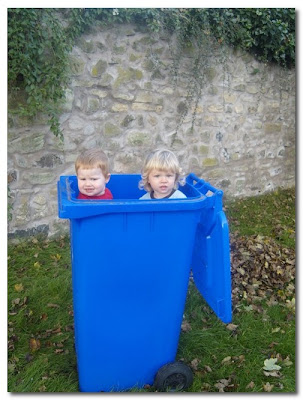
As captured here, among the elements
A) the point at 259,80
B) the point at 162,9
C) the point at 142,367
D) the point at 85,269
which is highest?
the point at 162,9

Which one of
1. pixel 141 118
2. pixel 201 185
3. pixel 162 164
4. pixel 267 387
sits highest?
pixel 141 118

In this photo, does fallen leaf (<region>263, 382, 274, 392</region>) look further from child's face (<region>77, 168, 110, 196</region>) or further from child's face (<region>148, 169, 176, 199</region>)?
child's face (<region>77, 168, 110, 196</region>)

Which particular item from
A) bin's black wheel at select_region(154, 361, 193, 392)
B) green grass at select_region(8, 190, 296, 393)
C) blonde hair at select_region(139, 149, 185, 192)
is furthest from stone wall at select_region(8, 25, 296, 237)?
bin's black wheel at select_region(154, 361, 193, 392)

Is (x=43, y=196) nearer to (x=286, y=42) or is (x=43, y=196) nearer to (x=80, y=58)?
(x=80, y=58)

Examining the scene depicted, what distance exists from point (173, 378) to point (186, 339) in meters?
0.49

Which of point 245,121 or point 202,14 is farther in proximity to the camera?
point 245,121

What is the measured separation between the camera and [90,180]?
239cm

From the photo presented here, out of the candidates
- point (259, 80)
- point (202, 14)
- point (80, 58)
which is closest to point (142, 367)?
point (80, 58)

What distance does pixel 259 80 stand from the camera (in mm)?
5922

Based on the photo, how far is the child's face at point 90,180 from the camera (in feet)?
7.82

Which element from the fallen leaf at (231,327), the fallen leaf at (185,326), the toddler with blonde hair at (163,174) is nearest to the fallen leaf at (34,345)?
the fallen leaf at (185,326)

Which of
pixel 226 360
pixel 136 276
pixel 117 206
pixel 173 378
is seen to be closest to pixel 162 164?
pixel 117 206

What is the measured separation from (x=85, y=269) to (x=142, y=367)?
2.54 ft

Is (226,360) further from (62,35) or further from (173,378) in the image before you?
(62,35)
